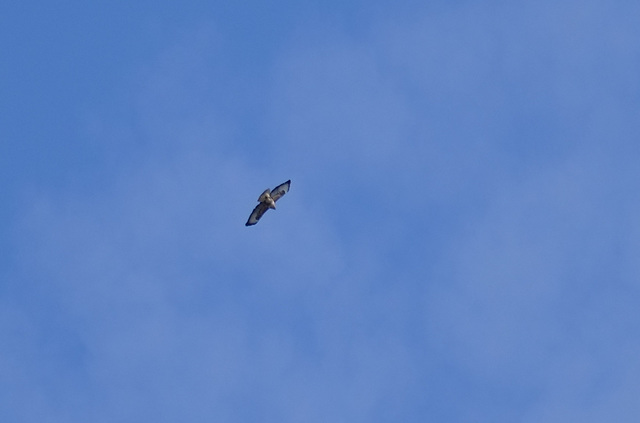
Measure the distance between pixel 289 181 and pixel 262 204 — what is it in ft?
6.08

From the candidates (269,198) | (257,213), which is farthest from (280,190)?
(257,213)

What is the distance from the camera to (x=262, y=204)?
110062 mm

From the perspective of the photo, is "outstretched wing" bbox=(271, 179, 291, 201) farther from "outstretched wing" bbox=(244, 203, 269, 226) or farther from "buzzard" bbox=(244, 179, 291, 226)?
"outstretched wing" bbox=(244, 203, 269, 226)

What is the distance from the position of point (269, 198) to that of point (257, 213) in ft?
3.74

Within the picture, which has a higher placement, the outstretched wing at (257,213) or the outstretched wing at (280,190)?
the outstretched wing at (280,190)

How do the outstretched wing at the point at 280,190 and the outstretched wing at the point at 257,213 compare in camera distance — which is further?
the outstretched wing at the point at 257,213

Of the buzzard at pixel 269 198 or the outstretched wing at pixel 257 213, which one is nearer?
the buzzard at pixel 269 198

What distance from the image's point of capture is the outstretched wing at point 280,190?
110 meters

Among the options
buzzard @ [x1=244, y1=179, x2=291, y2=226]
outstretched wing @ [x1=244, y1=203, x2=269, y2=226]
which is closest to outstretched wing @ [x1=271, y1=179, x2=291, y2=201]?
buzzard @ [x1=244, y1=179, x2=291, y2=226]

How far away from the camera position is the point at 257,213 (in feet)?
362

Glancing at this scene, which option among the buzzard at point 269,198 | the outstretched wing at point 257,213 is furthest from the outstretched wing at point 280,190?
the outstretched wing at point 257,213

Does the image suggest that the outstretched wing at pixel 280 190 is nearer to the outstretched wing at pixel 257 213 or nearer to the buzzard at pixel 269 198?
the buzzard at pixel 269 198

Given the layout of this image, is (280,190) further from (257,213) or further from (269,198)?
(257,213)

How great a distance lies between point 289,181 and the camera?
360ft
